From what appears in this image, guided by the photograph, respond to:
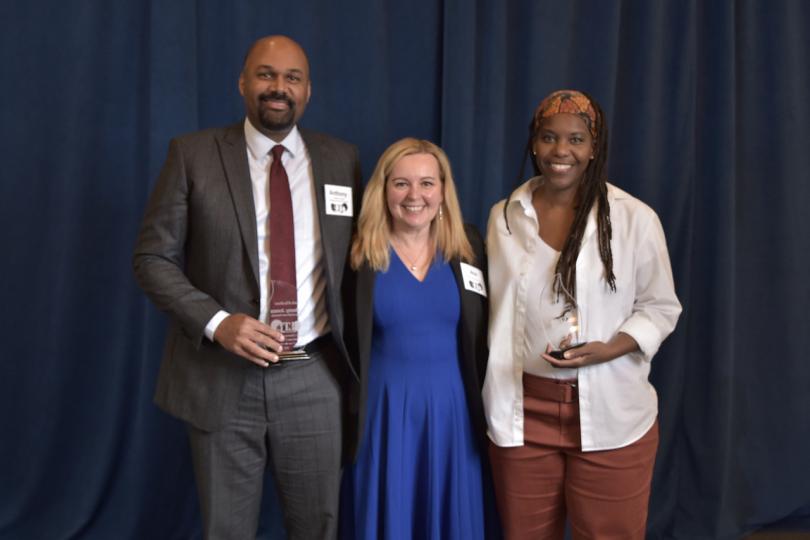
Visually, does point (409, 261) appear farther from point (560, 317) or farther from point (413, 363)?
point (560, 317)

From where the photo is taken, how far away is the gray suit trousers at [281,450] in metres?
2.06

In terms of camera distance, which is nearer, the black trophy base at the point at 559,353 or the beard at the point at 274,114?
the black trophy base at the point at 559,353

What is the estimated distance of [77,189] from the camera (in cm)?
274

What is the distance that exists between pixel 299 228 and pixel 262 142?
27cm

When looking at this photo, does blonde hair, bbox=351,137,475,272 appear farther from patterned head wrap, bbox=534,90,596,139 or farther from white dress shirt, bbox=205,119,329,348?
patterned head wrap, bbox=534,90,596,139

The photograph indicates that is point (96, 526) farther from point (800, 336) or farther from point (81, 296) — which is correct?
point (800, 336)

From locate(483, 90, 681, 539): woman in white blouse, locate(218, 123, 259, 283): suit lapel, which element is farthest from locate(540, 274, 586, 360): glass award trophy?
locate(218, 123, 259, 283): suit lapel

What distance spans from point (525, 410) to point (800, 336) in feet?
5.59

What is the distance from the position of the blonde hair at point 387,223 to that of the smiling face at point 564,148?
1.08 ft

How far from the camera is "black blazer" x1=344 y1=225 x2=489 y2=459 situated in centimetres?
209

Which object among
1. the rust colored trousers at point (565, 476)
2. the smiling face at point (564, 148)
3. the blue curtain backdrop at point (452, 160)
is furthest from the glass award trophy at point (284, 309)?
the blue curtain backdrop at point (452, 160)

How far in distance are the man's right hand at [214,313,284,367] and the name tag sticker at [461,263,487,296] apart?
1.97 feet

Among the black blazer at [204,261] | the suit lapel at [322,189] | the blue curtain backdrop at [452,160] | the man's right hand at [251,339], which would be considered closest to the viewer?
the man's right hand at [251,339]

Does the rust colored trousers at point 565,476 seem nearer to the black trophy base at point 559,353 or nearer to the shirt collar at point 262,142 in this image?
the black trophy base at point 559,353
